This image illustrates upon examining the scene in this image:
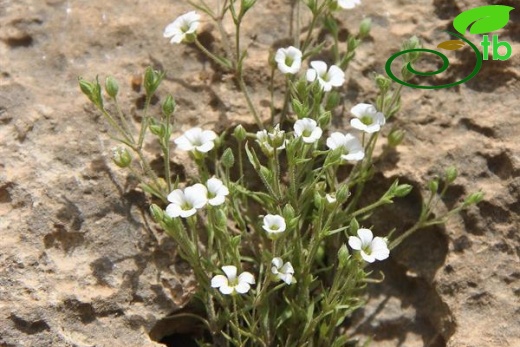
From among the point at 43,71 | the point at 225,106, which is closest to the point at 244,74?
the point at 225,106

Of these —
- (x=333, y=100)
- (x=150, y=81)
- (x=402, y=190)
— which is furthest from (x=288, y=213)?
(x=150, y=81)

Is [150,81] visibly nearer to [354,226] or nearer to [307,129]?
[307,129]

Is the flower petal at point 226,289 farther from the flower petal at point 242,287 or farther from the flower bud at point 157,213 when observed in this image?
the flower bud at point 157,213

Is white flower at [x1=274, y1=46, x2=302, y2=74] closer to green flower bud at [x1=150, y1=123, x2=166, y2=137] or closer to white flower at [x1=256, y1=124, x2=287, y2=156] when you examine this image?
white flower at [x1=256, y1=124, x2=287, y2=156]

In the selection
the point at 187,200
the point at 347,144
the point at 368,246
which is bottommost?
the point at 368,246

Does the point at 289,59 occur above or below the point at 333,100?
above

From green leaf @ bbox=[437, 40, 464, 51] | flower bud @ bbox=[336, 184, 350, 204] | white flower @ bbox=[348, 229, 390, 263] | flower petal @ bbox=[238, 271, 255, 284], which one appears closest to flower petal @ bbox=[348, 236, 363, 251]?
white flower @ bbox=[348, 229, 390, 263]
